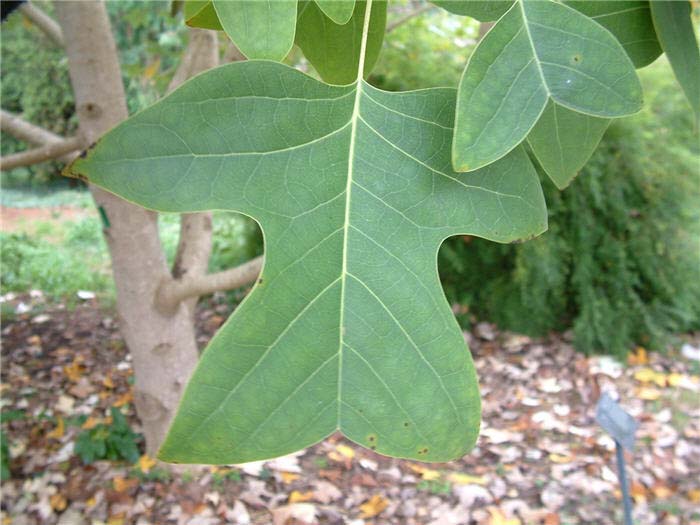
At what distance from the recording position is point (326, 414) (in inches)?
19.1

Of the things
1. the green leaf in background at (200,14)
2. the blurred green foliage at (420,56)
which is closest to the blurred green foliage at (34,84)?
the blurred green foliage at (420,56)

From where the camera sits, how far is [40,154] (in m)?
1.64

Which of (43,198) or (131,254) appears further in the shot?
(43,198)

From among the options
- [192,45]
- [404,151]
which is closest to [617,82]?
[404,151]

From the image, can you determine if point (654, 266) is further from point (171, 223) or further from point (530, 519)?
point (171, 223)

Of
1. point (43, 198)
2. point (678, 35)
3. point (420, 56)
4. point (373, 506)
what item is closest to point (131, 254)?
point (373, 506)

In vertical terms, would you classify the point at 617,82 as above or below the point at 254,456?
above

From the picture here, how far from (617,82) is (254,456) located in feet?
1.27

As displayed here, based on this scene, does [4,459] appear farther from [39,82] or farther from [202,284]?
[39,82]

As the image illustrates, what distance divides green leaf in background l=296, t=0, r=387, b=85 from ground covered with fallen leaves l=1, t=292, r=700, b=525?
5.25 feet

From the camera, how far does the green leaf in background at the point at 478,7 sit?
563 millimetres

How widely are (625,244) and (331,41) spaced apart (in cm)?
277

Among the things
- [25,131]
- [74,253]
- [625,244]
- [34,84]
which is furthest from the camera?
[34,84]

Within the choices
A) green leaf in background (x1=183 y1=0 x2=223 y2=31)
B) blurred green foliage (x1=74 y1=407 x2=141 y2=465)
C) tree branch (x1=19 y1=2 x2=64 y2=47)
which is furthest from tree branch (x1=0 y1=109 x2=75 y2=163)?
green leaf in background (x1=183 y1=0 x2=223 y2=31)
